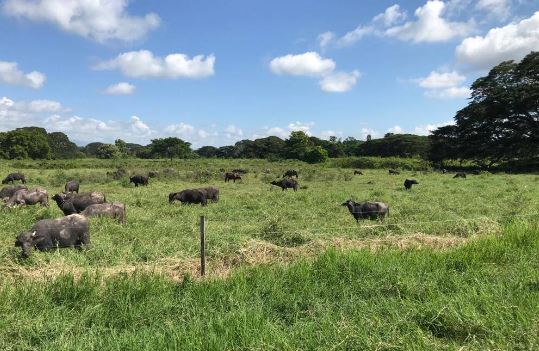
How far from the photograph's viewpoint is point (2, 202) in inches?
653

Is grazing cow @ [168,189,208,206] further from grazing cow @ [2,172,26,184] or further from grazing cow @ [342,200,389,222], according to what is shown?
grazing cow @ [2,172,26,184]

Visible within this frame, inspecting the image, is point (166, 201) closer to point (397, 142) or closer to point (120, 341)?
point (120, 341)

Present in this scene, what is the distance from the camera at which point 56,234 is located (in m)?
9.66

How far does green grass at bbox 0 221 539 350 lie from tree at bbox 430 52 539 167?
48989 mm

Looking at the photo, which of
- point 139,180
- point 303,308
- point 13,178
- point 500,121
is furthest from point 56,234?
point 500,121

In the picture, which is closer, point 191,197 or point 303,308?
point 303,308

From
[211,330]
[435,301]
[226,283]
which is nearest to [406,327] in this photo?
[435,301]

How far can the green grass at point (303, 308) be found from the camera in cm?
486

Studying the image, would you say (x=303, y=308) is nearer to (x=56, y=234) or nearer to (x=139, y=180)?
(x=56, y=234)

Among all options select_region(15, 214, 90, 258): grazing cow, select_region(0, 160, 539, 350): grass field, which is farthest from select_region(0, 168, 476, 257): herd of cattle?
select_region(0, 160, 539, 350): grass field

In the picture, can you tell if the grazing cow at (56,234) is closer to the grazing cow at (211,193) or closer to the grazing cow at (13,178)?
the grazing cow at (211,193)

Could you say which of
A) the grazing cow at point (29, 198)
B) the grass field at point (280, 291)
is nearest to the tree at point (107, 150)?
the grazing cow at point (29, 198)

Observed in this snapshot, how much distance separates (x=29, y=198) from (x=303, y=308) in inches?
570

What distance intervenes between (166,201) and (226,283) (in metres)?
12.9
